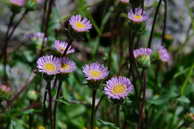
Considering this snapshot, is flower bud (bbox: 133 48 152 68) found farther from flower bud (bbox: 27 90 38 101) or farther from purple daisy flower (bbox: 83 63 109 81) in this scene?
flower bud (bbox: 27 90 38 101)

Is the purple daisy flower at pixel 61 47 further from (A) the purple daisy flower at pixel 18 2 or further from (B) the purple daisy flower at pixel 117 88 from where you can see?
(A) the purple daisy flower at pixel 18 2

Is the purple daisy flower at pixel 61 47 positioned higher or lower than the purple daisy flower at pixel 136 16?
lower

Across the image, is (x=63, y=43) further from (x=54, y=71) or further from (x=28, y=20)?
(x=28, y=20)

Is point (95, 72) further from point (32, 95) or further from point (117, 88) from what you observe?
point (32, 95)

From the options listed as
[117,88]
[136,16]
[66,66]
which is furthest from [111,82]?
[136,16]

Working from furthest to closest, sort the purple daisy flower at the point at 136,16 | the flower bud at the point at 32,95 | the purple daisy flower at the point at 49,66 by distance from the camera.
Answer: the flower bud at the point at 32,95 < the purple daisy flower at the point at 136,16 < the purple daisy flower at the point at 49,66

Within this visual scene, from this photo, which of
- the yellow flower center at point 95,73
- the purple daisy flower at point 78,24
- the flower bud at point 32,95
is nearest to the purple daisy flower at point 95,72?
the yellow flower center at point 95,73

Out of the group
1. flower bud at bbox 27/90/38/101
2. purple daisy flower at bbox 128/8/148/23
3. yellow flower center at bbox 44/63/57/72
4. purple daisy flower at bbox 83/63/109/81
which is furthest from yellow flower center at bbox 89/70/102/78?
flower bud at bbox 27/90/38/101
